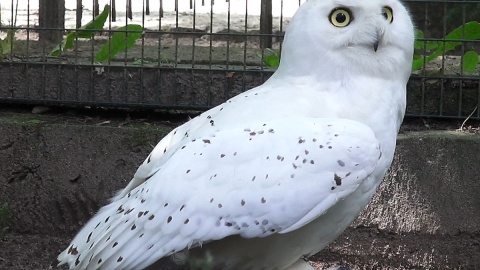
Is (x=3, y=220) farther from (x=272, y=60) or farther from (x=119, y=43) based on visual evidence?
(x=272, y=60)

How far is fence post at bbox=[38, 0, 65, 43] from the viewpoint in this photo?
264 inches

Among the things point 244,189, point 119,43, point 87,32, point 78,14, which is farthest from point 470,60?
point 244,189

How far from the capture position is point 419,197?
5750 mm

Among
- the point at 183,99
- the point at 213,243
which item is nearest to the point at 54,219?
the point at 183,99

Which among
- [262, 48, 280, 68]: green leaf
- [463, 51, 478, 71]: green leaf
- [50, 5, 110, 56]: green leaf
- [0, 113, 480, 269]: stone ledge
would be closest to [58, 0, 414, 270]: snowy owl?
[0, 113, 480, 269]: stone ledge

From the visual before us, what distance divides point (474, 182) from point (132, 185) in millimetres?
2425

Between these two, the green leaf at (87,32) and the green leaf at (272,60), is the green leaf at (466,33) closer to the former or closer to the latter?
the green leaf at (272,60)

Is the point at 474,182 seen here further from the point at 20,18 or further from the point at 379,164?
the point at 20,18

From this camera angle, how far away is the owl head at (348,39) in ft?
13.7

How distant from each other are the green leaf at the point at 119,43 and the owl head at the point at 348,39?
2139 mm

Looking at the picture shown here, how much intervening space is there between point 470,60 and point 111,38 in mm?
2403

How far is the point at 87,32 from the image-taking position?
6242 millimetres

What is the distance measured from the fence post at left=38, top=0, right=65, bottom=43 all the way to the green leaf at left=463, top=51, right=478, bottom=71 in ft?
9.32

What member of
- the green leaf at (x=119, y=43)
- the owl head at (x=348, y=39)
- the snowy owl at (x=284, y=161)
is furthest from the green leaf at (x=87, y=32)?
the owl head at (x=348, y=39)
